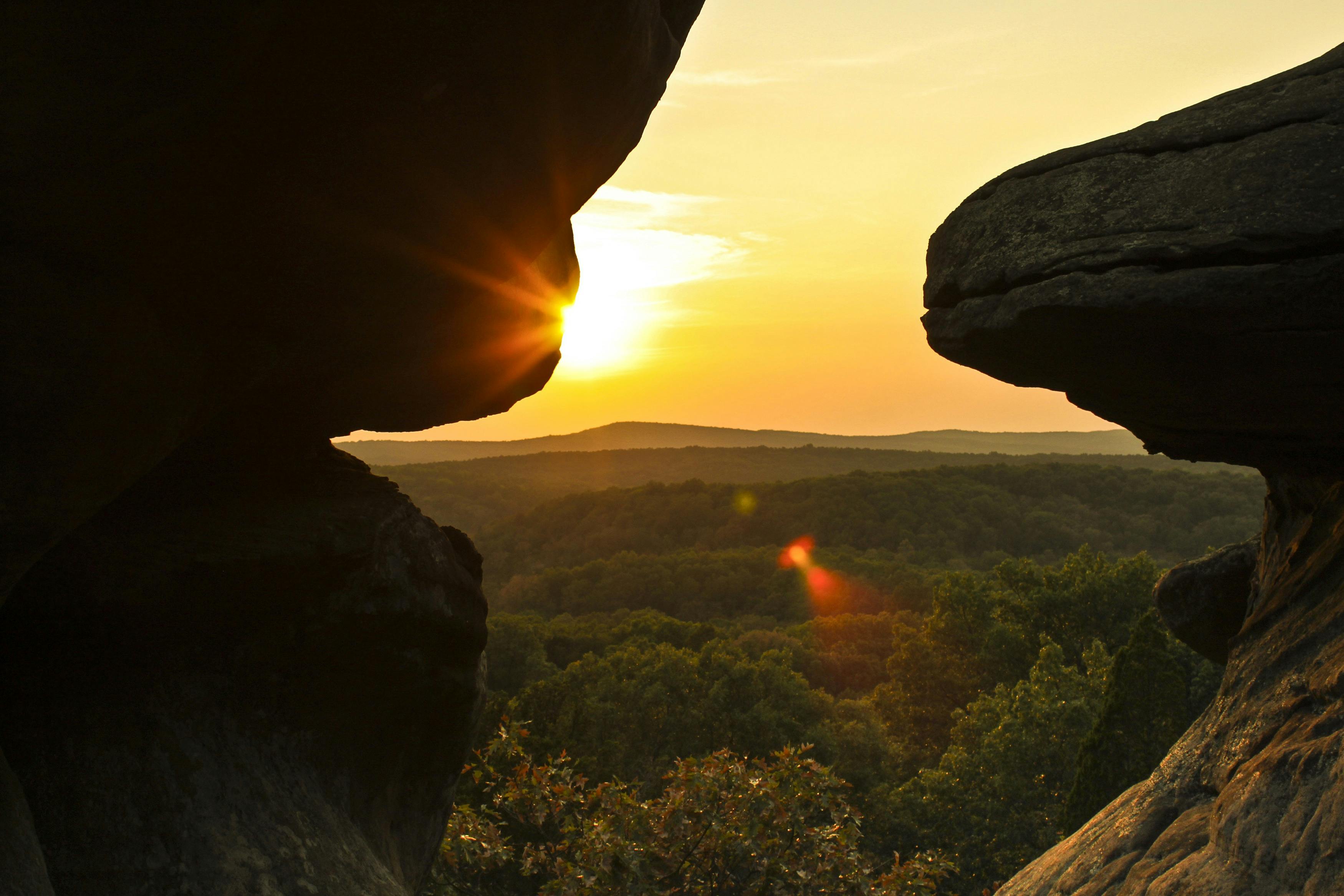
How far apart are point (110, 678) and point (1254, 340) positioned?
9617mm

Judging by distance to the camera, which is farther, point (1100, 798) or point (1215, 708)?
point (1100, 798)

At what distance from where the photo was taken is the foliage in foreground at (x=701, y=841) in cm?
1377

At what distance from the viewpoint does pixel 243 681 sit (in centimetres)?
870

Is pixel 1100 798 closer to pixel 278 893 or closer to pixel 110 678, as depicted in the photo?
pixel 278 893

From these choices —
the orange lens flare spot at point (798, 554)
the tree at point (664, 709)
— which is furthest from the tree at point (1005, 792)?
the orange lens flare spot at point (798, 554)

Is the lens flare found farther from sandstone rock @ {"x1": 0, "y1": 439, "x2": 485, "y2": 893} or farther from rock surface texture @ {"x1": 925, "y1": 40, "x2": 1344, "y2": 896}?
rock surface texture @ {"x1": 925, "y1": 40, "x2": 1344, "y2": 896}

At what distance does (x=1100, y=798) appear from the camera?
739 inches

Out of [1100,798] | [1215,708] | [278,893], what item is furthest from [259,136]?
[1100,798]

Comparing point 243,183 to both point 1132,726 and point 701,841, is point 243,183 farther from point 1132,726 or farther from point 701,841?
point 1132,726

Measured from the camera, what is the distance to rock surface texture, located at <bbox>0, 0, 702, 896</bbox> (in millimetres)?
5422

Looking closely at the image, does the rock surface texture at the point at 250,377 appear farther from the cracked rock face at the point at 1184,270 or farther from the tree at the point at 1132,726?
the tree at the point at 1132,726

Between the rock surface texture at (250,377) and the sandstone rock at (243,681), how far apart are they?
0.03m

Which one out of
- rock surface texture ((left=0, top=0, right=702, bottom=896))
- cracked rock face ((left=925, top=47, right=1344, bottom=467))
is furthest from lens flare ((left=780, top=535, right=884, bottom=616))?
Answer: cracked rock face ((left=925, top=47, right=1344, bottom=467))

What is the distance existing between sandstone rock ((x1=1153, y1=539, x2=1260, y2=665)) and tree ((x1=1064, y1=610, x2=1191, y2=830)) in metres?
8.26
